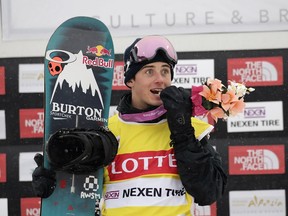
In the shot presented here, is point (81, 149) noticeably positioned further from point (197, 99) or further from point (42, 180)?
point (197, 99)

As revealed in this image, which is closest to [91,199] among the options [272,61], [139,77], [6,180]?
[139,77]

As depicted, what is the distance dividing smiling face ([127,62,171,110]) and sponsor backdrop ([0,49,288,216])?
70.4 inches

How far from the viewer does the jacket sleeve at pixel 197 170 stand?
228cm

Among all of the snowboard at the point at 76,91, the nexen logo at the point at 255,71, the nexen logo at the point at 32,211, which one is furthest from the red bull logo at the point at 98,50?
the nexen logo at the point at 32,211

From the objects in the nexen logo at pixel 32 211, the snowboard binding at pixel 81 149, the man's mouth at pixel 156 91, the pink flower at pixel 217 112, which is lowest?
the nexen logo at pixel 32 211

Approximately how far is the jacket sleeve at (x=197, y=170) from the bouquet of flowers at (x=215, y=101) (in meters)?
0.13

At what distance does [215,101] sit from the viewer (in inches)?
91.7

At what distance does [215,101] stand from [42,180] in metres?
0.84

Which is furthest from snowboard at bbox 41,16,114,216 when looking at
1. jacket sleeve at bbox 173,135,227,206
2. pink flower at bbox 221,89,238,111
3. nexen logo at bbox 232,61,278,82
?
nexen logo at bbox 232,61,278,82

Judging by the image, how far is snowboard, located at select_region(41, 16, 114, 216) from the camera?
9.03 ft

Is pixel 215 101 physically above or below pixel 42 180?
above

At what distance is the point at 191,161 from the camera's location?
2264 millimetres

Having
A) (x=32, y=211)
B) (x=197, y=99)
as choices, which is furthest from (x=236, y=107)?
(x=32, y=211)

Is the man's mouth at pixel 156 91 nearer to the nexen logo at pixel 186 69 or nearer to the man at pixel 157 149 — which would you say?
the man at pixel 157 149
